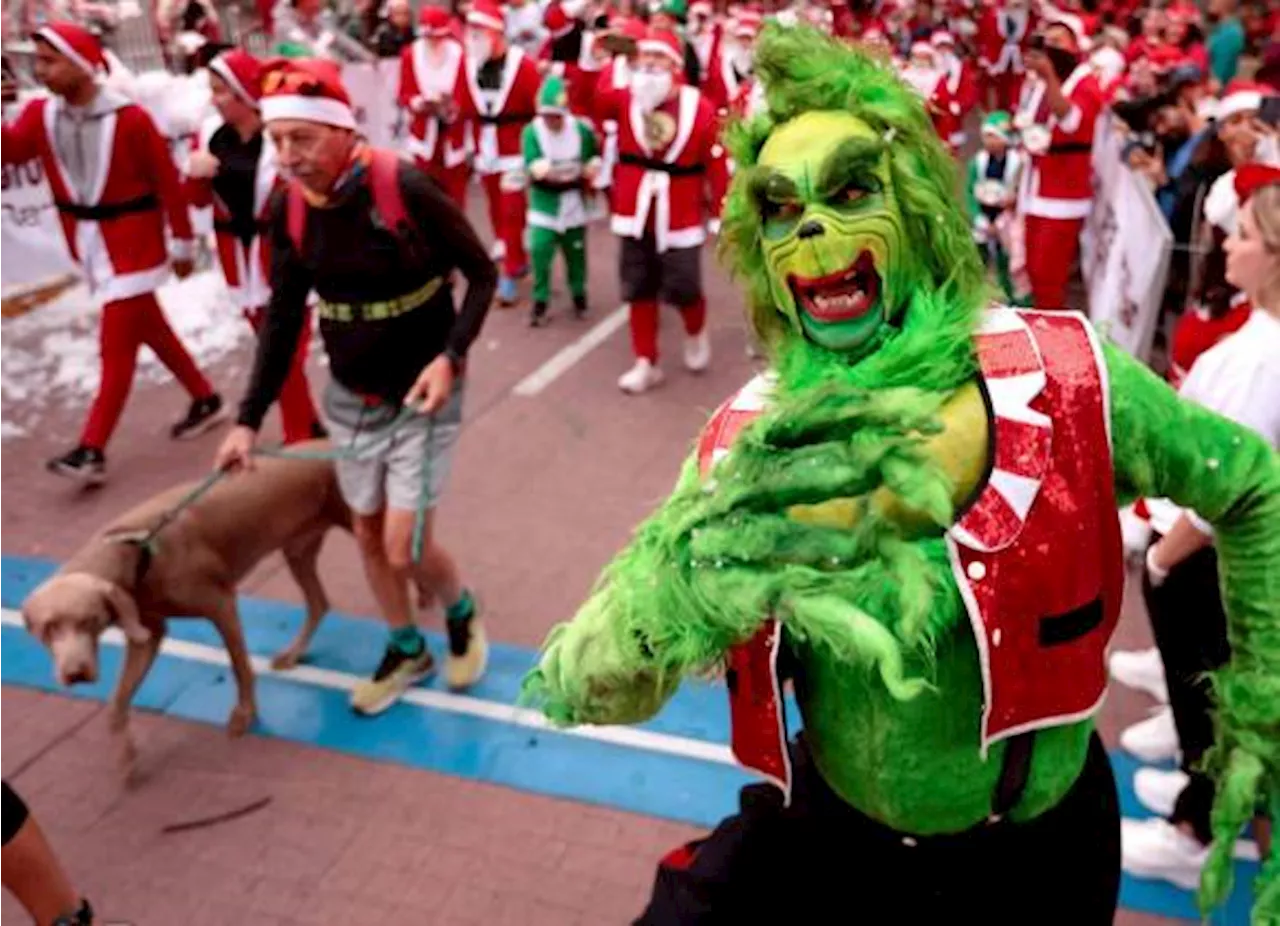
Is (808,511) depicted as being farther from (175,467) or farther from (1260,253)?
(175,467)

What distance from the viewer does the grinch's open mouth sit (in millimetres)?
1695

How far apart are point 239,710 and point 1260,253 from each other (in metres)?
3.18

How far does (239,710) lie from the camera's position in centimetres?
393

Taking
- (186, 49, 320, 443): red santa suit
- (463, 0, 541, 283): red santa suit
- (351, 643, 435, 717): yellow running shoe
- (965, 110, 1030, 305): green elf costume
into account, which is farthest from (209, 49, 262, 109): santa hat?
(965, 110, 1030, 305): green elf costume

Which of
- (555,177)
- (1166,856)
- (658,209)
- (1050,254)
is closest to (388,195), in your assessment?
(1166,856)

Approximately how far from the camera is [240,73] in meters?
5.34

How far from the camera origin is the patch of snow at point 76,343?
22.5ft

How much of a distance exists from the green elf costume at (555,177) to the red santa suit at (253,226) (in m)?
2.01

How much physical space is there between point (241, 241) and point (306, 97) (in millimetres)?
2733

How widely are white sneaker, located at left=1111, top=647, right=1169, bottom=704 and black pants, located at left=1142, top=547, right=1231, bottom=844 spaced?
2.98 ft

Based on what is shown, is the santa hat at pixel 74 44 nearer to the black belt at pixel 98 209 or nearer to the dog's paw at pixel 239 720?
the black belt at pixel 98 209

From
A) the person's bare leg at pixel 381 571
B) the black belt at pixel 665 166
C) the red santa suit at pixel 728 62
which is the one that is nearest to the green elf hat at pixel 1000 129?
the black belt at pixel 665 166

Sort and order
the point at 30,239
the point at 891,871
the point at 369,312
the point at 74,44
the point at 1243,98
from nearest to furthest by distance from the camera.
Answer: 1. the point at 891,871
2. the point at 369,312
3. the point at 74,44
4. the point at 1243,98
5. the point at 30,239

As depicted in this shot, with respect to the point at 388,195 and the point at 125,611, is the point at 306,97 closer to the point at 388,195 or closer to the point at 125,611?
the point at 388,195
